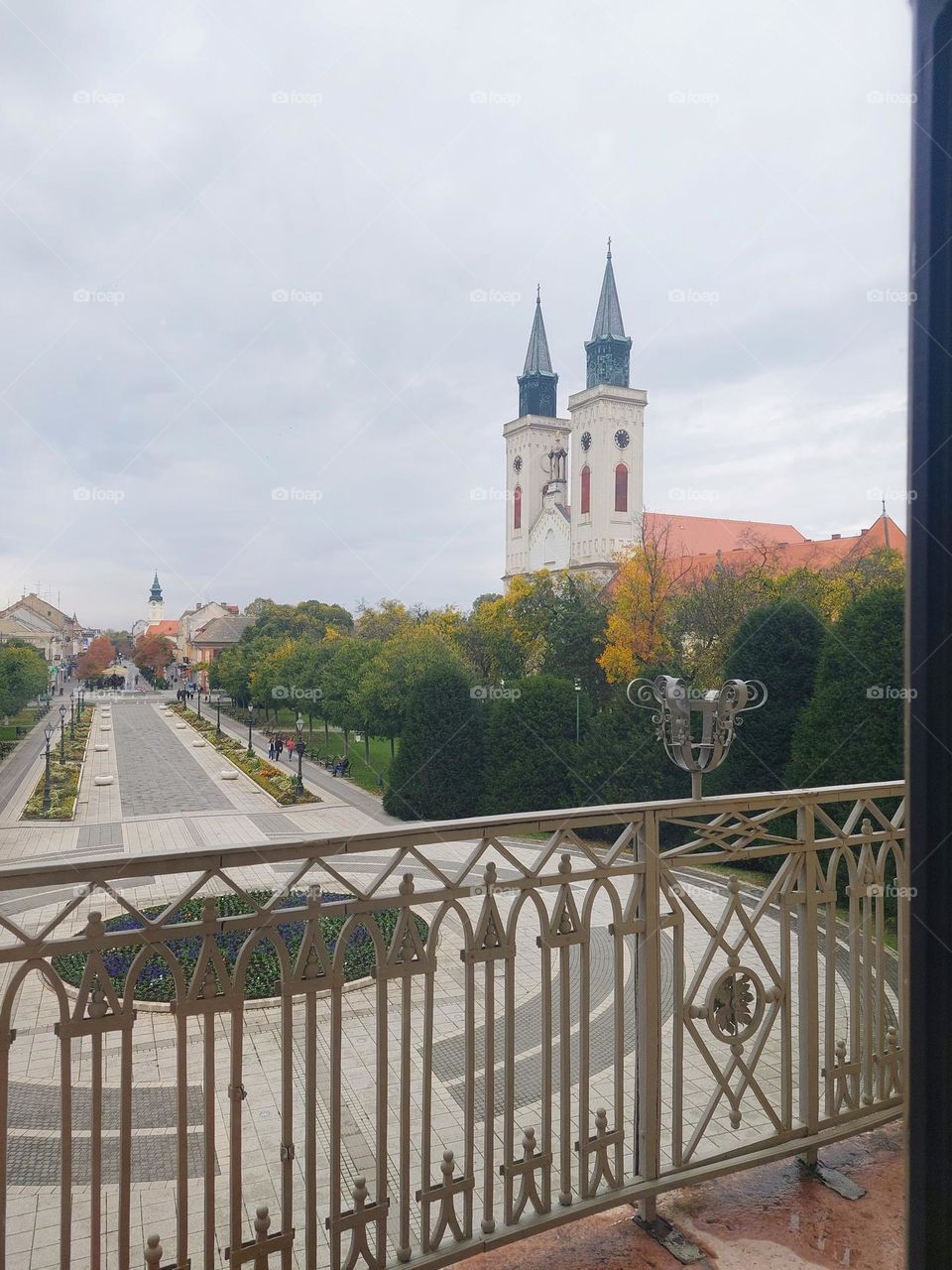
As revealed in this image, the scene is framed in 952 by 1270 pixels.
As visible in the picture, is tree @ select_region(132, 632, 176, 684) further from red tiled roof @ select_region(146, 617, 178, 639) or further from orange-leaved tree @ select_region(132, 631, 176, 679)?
red tiled roof @ select_region(146, 617, 178, 639)

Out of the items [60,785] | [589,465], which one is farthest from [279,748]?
[589,465]

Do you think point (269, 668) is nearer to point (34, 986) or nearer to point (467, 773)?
point (467, 773)

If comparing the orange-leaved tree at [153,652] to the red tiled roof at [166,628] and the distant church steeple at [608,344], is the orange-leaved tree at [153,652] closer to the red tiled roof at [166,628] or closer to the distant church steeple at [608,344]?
the red tiled roof at [166,628]

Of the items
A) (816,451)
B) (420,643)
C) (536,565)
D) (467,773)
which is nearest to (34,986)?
(467,773)

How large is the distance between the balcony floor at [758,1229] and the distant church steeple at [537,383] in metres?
33.9

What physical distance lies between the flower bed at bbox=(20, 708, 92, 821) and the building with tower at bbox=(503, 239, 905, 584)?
13.9 meters

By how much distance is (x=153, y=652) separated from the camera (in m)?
22.0

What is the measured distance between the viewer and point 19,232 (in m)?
6.12

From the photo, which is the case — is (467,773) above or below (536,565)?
below

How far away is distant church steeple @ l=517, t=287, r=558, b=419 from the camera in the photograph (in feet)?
110

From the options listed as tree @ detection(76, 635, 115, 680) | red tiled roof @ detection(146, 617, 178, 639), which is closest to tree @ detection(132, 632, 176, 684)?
red tiled roof @ detection(146, 617, 178, 639)

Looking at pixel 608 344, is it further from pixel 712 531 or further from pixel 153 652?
pixel 153 652

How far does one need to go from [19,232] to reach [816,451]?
19.7 m

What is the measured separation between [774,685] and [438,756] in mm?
5753
